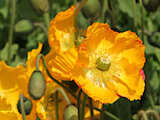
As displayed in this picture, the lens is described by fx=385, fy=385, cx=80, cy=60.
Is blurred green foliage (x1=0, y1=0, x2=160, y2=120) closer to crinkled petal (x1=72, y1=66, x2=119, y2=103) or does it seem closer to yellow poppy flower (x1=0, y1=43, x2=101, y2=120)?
yellow poppy flower (x1=0, y1=43, x2=101, y2=120)

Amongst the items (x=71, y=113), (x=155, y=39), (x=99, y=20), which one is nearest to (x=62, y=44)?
(x=71, y=113)

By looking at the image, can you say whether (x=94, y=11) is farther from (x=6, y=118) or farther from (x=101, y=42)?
(x=6, y=118)

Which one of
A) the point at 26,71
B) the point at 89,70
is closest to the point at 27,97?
the point at 26,71

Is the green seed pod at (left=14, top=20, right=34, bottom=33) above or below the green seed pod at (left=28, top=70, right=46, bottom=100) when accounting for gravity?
below

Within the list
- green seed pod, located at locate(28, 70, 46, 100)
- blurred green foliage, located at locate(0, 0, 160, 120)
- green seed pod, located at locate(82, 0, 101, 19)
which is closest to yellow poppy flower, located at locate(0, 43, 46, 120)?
green seed pod, located at locate(28, 70, 46, 100)

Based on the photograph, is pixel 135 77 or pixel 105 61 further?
pixel 105 61

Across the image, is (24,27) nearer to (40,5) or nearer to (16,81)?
(40,5)

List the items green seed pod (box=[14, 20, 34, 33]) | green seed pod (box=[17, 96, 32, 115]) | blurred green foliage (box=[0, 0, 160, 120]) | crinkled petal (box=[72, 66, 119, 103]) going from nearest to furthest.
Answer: crinkled petal (box=[72, 66, 119, 103]) → green seed pod (box=[17, 96, 32, 115]) → green seed pod (box=[14, 20, 34, 33]) → blurred green foliage (box=[0, 0, 160, 120])
